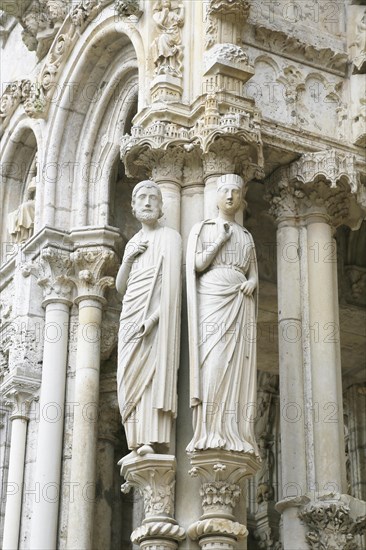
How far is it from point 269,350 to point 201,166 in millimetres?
5228

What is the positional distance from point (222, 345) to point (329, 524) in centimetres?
180

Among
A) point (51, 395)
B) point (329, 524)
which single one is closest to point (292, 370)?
point (329, 524)

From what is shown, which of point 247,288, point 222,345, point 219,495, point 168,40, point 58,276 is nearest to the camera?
point 219,495

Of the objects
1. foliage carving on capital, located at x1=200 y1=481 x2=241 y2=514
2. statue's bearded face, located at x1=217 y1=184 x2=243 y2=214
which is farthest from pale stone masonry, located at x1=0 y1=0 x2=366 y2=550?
statue's bearded face, located at x1=217 y1=184 x2=243 y2=214

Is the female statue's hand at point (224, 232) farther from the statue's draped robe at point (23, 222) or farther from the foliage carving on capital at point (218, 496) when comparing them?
the statue's draped robe at point (23, 222)

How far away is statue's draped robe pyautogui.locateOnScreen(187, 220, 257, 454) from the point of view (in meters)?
9.37

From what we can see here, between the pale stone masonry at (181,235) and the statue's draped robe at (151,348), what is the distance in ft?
0.26

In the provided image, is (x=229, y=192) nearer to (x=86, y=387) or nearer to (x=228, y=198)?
(x=228, y=198)

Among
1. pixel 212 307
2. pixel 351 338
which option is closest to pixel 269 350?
pixel 351 338

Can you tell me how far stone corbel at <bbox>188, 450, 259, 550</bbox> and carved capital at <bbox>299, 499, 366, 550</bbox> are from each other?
45.5 inches

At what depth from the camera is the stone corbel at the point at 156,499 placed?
9258 mm

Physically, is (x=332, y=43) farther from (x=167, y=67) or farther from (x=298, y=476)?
(x=298, y=476)

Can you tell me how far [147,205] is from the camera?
10.2 metres

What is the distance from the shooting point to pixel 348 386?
1581cm
